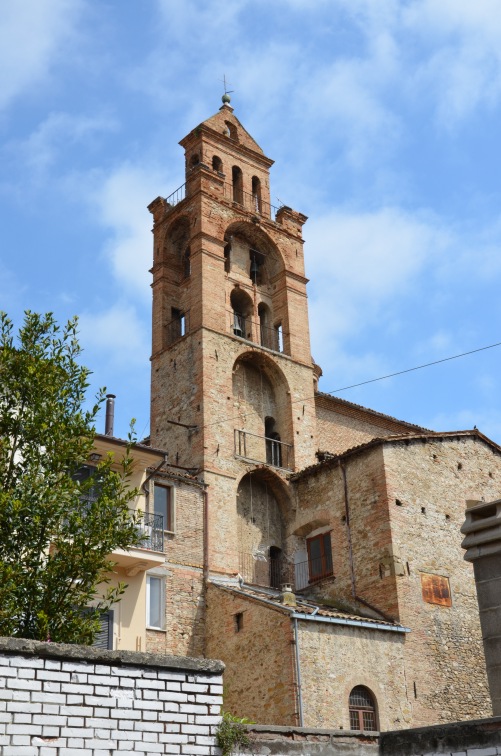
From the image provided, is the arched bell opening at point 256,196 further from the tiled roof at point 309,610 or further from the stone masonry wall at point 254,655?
the stone masonry wall at point 254,655

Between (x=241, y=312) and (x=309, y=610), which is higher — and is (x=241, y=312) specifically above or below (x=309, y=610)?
above

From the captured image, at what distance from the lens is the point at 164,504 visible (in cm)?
2544

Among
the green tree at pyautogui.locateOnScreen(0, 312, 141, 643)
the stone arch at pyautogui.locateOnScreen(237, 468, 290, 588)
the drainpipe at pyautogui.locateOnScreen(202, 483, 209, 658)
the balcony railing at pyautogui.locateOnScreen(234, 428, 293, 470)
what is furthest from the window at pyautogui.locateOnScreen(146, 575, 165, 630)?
the green tree at pyautogui.locateOnScreen(0, 312, 141, 643)

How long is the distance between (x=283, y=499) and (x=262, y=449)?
183cm

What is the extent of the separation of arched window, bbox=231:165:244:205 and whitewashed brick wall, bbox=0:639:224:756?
2829 centimetres

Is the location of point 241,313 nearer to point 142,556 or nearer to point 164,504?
point 164,504

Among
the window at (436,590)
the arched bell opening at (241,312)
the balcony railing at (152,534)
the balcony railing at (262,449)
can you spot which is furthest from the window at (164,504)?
the arched bell opening at (241,312)

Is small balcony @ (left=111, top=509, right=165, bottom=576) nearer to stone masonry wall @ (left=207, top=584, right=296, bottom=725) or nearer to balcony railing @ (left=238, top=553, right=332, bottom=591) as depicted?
stone masonry wall @ (left=207, top=584, right=296, bottom=725)

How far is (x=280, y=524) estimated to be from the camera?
1172 inches

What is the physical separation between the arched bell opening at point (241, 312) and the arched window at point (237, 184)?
4.28 meters

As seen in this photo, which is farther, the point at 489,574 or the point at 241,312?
the point at 241,312

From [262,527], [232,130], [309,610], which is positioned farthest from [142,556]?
[232,130]

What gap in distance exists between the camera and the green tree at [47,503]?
1198 cm

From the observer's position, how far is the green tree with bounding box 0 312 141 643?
11984mm
